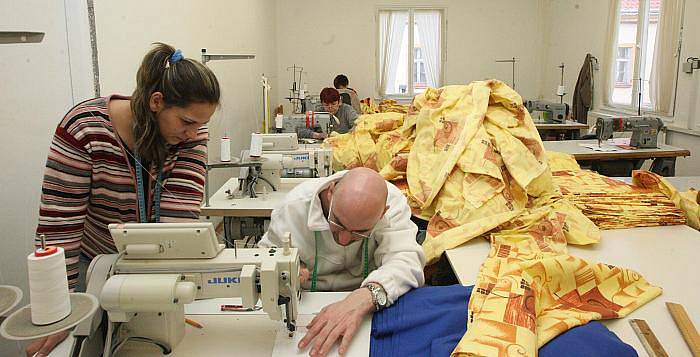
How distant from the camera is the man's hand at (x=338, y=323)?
1.24 meters

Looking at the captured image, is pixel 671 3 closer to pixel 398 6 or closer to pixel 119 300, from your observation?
pixel 398 6

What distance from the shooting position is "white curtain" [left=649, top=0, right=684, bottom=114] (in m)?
4.94

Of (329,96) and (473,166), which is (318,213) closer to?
(473,166)

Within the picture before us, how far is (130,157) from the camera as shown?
56.3 inches

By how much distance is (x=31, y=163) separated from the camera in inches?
66.9

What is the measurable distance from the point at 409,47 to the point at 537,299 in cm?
699

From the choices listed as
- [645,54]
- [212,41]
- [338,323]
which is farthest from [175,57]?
[645,54]

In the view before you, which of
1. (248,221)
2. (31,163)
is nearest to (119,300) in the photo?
(31,163)

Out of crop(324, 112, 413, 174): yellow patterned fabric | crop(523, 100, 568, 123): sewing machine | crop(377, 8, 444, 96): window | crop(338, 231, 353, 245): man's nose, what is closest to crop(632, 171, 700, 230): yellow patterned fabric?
crop(324, 112, 413, 174): yellow patterned fabric

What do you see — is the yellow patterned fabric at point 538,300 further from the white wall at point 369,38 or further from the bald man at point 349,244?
the white wall at point 369,38

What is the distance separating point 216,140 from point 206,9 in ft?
3.05

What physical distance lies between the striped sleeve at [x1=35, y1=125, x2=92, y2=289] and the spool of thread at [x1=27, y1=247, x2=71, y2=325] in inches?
18.5

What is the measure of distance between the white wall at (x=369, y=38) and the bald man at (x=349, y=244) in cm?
630

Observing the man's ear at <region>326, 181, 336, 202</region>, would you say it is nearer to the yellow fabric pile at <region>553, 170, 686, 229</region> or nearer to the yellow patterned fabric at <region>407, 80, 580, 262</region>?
the yellow patterned fabric at <region>407, 80, 580, 262</region>
